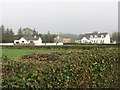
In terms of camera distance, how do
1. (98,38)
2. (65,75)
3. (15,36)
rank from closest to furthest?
(65,75) < (15,36) < (98,38)

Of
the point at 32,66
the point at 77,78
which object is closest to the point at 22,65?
the point at 32,66

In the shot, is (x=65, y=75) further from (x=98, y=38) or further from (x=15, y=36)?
(x=98, y=38)

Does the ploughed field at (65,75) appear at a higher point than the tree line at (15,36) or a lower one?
lower

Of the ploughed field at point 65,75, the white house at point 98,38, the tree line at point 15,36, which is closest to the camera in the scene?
the ploughed field at point 65,75

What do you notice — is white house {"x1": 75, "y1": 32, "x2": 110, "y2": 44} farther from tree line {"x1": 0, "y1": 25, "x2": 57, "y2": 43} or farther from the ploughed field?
the ploughed field

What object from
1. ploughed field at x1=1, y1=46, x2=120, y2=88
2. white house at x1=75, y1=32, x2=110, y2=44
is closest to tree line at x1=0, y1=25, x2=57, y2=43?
white house at x1=75, y1=32, x2=110, y2=44

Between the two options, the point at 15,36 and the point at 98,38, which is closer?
the point at 15,36

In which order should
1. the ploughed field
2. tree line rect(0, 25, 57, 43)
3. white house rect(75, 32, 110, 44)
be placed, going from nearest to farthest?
the ploughed field, tree line rect(0, 25, 57, 43), white house rect(75, 32, 110, 44)

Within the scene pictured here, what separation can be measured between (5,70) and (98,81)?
3049 millimetres

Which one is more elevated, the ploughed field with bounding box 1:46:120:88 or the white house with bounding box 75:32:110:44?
the white house with bounding box 75:32:110:44

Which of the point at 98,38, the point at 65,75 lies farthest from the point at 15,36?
the point at 65,75

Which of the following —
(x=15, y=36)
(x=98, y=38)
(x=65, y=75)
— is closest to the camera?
(x=65, y=75)

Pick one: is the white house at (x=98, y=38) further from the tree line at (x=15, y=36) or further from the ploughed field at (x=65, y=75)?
the ploughed field at (x=65, y=75)

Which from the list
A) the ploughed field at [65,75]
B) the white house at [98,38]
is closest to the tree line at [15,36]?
the white house at [98,38]
